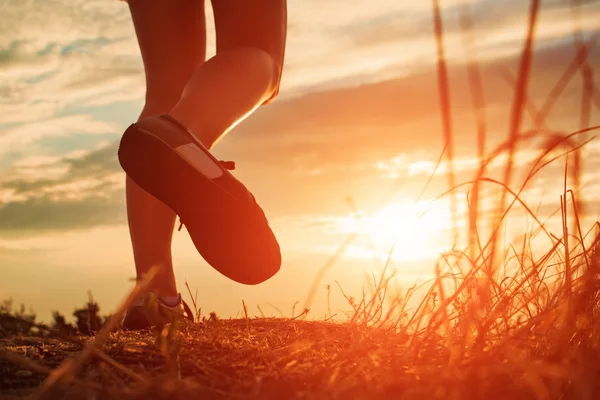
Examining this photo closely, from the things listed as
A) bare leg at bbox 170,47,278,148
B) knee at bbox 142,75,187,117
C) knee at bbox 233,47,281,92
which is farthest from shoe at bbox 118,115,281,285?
knee at bbox 142,75,187,117

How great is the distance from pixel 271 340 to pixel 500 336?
23.6 inches

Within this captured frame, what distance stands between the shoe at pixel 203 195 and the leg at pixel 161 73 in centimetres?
39

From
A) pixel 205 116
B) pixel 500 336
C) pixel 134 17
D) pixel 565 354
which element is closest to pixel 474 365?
pixel 565 354

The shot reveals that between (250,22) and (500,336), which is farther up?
(250,22)

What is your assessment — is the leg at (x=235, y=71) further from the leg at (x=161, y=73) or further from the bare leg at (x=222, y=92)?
the leg at (x=161, y=73)

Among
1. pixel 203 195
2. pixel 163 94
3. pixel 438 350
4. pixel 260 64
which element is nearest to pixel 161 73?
pixel 163 94

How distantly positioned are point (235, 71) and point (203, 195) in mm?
404

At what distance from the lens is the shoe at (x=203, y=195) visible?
5.66 ft

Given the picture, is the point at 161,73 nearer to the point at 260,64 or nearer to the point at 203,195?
the point at 260,64

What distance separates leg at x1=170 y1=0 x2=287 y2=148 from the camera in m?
1.88

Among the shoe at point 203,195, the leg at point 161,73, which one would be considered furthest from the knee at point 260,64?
the leg at point 161,73

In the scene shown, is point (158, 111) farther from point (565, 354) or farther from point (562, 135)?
point (565, 354)

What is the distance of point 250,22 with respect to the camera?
2.04m

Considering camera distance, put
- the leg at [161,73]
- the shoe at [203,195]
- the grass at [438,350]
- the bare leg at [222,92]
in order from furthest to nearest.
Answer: the leg at [161,73] < the bare leg at [222,92] < the shoe at [203,195] < the grass at [438,350]
